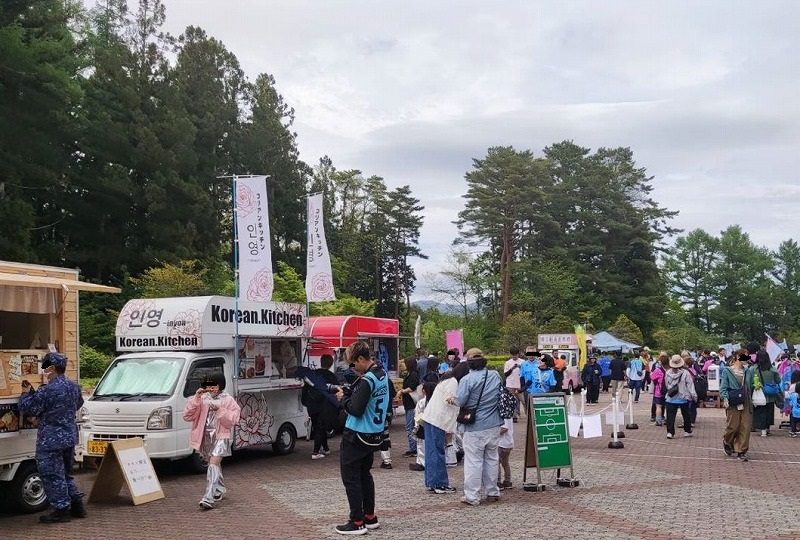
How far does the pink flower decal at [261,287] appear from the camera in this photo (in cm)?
1363

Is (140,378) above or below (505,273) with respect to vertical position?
below

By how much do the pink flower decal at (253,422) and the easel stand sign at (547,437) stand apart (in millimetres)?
5004

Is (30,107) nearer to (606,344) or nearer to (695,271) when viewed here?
(606,344)

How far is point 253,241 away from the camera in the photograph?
46.3ft

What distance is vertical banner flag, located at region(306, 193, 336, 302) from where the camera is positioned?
16953 mm

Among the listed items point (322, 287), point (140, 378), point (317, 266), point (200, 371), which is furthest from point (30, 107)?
point (200, 371)

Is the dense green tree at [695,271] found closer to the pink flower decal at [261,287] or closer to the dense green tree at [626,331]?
Answer: the dense green tree at [626,331]

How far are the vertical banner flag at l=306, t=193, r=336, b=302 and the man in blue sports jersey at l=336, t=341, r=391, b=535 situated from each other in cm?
894

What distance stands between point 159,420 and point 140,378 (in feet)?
3.48

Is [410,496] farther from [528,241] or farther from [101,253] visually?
[528,241]

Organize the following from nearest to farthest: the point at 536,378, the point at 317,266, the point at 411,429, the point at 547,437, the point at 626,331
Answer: the point at 547,437
the point at 411,429
the point at 317,266
the point at 536,378
the point at 626,331

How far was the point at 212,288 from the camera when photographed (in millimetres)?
36656

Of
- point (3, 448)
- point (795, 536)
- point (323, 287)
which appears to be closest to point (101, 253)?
point (323, 287)

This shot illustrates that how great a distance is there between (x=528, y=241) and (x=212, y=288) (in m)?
34.0
